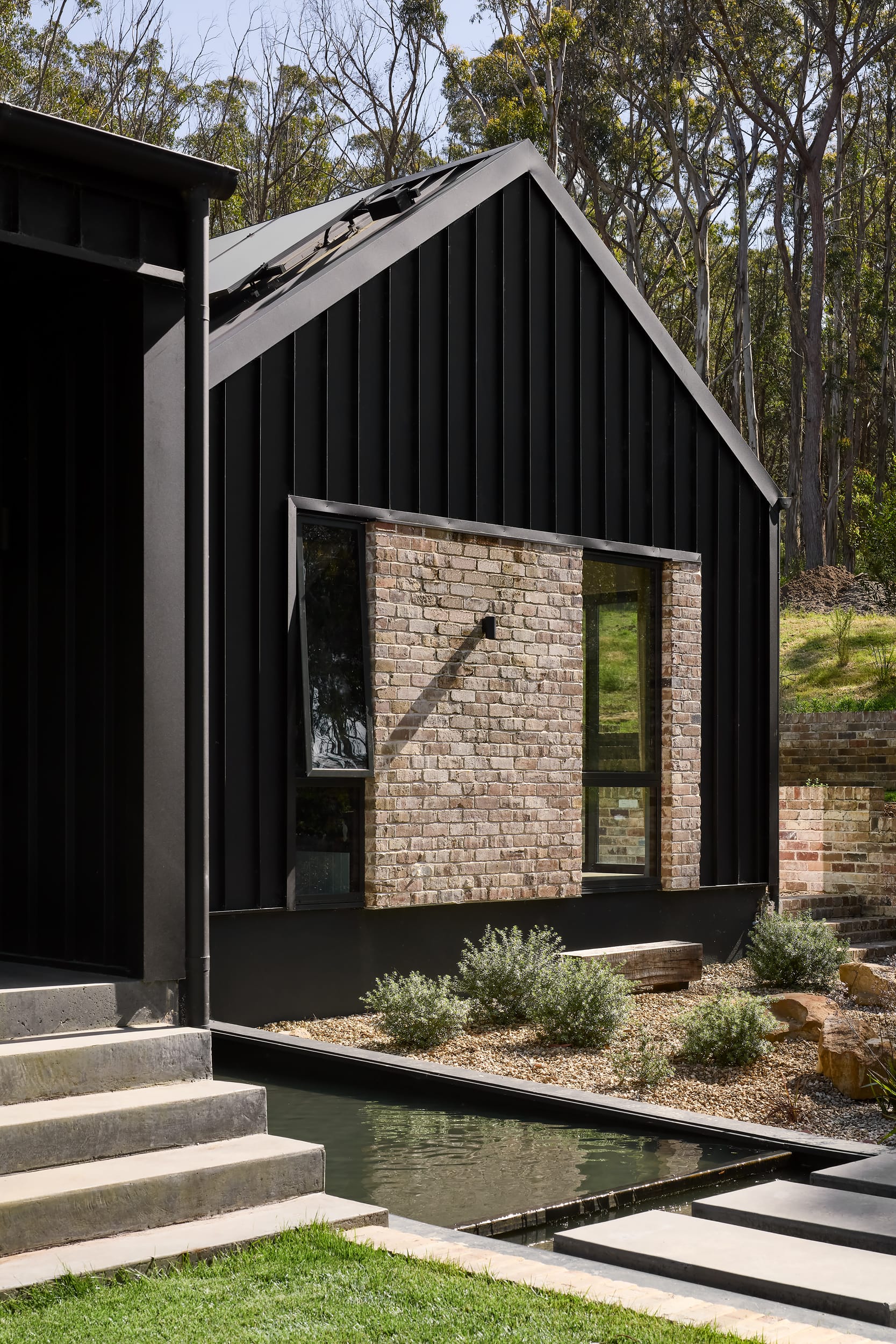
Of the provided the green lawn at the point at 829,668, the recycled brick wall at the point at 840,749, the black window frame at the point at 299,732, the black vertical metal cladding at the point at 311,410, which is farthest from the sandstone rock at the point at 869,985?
the green lawn at the point at 829,668

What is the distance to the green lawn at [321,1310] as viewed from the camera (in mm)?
3096

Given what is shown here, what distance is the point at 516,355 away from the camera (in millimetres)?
9375

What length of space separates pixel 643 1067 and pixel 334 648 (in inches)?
122

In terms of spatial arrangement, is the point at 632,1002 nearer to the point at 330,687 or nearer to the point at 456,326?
the point at 330,687

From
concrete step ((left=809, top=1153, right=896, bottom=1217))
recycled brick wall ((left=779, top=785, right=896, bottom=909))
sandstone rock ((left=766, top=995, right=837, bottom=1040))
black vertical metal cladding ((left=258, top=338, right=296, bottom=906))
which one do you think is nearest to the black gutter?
concrete step ((left=809, top=1153, right=896, bottom=1217))

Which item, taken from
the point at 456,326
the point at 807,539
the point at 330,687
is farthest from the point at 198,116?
the point at 330,687

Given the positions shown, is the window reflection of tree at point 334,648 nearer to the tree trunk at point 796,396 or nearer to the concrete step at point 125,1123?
the concrete step at point 125,1123

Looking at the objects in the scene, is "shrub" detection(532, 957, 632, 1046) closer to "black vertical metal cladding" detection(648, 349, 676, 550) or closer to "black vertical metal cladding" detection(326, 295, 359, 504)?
"black vertical metal cladding" detection(326, 295, 359, 504)

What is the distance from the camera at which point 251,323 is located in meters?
7.77

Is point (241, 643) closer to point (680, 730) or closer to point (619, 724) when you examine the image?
point (619, 724)

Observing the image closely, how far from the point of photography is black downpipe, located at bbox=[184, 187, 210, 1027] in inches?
187

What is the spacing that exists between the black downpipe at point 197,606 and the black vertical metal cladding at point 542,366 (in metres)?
4.66

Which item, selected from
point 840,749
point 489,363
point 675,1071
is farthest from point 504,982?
point 840,749

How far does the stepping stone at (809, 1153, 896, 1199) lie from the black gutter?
20cm
